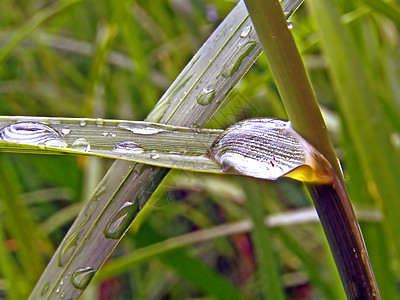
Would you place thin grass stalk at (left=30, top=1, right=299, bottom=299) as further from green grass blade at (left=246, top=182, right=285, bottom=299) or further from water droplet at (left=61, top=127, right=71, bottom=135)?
green grass blade at (left=246, top=182, right=285, bottom=299)

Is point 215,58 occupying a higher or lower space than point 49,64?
lower

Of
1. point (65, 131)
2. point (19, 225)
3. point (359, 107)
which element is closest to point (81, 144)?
point (65, 131)

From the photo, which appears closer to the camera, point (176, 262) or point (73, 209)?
point (176, 262)

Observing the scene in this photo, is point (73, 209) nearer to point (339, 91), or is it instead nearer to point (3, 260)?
point (3, 260)

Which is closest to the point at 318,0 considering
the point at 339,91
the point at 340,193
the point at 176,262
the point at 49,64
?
the point at 339,91

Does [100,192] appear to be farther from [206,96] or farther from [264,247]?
[264,247]

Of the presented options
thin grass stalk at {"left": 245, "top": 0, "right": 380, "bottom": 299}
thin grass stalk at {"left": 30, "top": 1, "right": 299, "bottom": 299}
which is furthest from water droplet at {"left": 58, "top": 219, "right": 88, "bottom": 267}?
thin grass stalk at {"left": 245, "top": 0, "right": 380, "bottom": 299}
